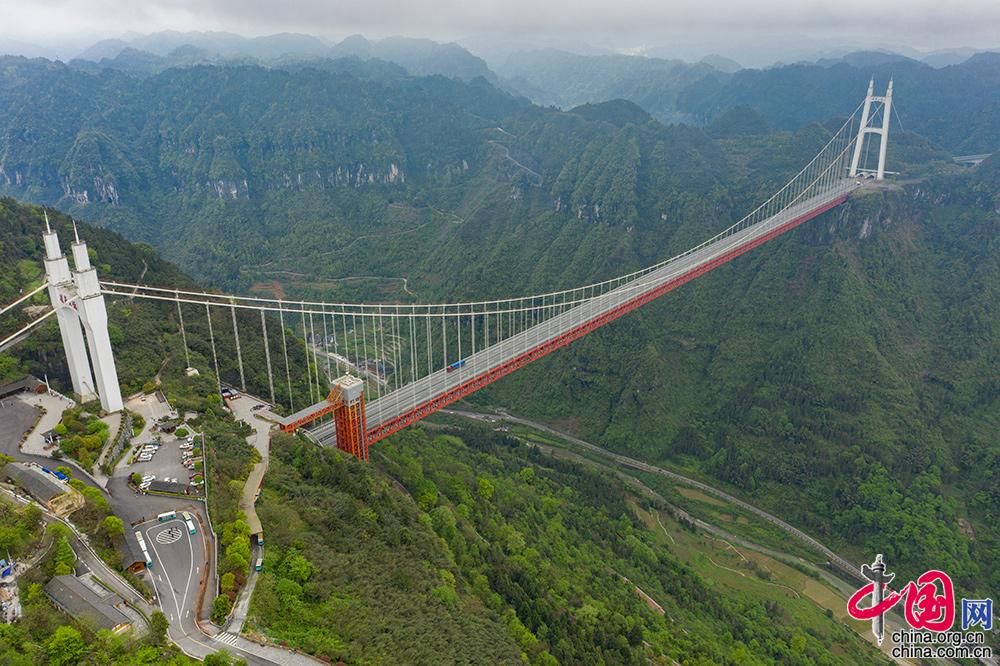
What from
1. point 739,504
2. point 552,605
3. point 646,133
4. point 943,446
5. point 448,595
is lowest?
point 739,504

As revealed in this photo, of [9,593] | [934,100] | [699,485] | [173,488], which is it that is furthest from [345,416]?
[934,100]

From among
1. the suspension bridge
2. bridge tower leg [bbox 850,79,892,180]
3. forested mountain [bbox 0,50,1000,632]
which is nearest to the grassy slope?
the suspension bridge

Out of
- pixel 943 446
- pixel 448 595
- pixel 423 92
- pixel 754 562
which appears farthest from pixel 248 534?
pixel 423 92

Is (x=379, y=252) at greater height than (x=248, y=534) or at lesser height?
lesser

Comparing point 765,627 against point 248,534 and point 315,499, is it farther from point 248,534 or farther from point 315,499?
point 248,534

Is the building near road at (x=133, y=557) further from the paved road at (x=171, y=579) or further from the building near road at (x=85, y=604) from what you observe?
the building near road at (x=85, y=604)
